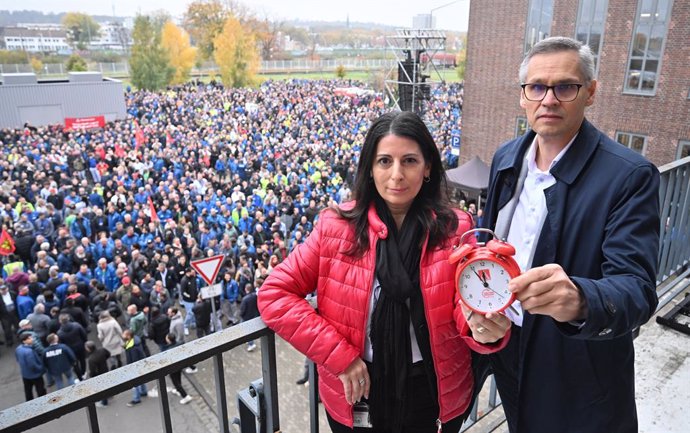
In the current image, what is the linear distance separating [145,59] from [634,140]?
134 ft

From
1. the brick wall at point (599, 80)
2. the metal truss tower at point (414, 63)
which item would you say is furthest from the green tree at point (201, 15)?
the brick wall at point (599, 80)

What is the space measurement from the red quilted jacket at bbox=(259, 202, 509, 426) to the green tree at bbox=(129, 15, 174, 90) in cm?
4820

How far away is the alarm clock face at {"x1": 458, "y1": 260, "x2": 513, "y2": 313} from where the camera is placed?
56.6 inches

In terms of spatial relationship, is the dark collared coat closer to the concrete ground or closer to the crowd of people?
the concrete ground

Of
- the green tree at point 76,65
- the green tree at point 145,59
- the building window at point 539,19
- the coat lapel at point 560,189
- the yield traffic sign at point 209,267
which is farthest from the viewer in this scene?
→ the green tree at point 76,65

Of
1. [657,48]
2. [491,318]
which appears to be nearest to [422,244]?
[491,318]

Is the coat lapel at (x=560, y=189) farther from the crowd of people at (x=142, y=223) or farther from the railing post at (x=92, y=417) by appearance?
the crowd of people at (x=142, y=223)

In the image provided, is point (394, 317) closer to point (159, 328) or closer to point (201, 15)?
point (159, 328)

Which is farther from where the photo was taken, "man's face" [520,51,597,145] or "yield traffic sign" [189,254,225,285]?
"yield traffic sign" [189,254,225,285]

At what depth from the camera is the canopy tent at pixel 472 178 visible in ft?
56.3

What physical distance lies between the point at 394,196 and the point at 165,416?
113 centimetres

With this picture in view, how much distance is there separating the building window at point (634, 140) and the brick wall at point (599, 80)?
172mm

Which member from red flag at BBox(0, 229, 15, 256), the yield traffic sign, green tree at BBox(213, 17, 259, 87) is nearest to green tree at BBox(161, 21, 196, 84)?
green tree at BBox(213, 17, 259, 87)

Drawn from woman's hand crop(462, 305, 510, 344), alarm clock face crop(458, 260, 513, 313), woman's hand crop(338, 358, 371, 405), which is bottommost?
woman's hand crop(338, 358, 371, 405)
